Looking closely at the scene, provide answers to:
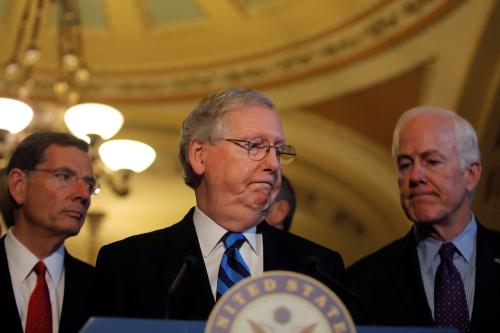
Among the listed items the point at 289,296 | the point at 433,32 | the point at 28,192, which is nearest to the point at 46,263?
the point at 28,192

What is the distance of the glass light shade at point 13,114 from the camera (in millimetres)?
5160

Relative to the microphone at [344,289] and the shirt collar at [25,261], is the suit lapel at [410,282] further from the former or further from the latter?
the shirt collar at [25,261]

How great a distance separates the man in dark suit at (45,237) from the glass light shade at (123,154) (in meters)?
3.02

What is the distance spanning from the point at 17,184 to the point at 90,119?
2950mm

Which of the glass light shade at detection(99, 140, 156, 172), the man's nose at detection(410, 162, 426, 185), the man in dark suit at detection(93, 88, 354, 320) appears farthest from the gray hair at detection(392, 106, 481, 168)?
the glass light shade at detection(99, 140, 156, 172)

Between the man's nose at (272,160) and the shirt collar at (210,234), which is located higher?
the man's nose at (272,160)

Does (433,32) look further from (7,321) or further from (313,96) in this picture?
(7,321)

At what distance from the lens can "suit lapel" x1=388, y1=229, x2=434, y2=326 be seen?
7.19 feet

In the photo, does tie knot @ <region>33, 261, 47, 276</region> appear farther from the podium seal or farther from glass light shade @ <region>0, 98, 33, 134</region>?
glass light shade @ <region>0, 98, 33, 134</region>

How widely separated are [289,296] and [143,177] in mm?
8513

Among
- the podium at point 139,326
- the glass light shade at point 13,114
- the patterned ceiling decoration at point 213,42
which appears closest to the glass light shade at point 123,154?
the glass light shade at point 13,114

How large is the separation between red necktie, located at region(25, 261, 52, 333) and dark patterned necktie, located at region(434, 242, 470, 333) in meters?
1.04

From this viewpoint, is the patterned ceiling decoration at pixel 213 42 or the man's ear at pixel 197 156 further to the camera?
the patterned ceiling decoration at pixel 213 42

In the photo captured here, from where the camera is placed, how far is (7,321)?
212 centimetres
